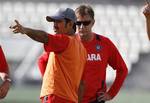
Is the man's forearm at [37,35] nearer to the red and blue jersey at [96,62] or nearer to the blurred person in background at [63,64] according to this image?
the blurred person in background at [63,64]

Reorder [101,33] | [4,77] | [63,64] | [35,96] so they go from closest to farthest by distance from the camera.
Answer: [63,64], [4,77], [35,96], [101,33]

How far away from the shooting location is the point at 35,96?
56.1 feet

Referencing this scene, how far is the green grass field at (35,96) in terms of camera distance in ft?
53.9

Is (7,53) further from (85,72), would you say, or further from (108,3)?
(85,72)

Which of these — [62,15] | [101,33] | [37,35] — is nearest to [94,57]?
[62,15]

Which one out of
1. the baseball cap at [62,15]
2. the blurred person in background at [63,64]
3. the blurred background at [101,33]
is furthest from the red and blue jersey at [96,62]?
the blurred background at [101,33]

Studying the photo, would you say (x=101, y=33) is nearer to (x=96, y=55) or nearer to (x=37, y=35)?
(x=96, y=55)

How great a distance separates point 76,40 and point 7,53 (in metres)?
13.3

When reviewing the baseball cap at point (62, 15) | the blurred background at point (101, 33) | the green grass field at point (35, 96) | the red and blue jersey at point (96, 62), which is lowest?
the green grass field at point (35, 96)

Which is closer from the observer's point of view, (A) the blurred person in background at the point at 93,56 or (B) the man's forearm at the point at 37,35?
(B) the man's forearm at the point at 37,35

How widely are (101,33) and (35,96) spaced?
12.7ft

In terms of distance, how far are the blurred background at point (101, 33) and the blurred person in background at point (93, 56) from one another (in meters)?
8.87

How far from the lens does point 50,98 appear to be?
6648 millimetres

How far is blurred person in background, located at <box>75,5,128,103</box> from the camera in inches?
304
